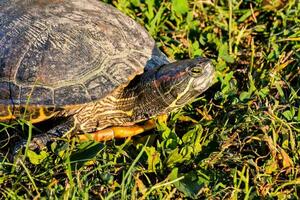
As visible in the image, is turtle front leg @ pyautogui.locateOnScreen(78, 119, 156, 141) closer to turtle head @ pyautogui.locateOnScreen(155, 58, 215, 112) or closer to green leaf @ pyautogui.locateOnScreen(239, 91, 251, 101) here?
turtle head @ pyautogui.locateOnScreen(155, 58, 215, 112)

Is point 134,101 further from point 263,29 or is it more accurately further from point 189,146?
point 263,29

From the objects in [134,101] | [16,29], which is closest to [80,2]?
[16,29]

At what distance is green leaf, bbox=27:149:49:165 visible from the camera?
13.0 ft

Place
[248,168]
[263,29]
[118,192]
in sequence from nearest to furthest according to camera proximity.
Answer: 1. [118,192]
2. [248,168]
3. [263,29]

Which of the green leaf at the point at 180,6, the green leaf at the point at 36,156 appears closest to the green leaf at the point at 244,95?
the green leaf at the point at 180,6

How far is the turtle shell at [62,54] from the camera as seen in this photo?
4141 mm

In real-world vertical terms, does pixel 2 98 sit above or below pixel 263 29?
below

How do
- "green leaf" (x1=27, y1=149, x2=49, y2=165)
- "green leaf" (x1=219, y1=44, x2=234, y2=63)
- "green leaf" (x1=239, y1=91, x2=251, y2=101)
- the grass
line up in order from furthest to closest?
"green leaf" (x1=219, y1=44, x2=234, y2=63) < "green leaf" (x1=239, y1=91, x2=251, y2=101) < "green leaf" (x1=27, y1=149, x2=49, y2=165) < the grass

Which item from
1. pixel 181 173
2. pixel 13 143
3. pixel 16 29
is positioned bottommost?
pixel 13 143

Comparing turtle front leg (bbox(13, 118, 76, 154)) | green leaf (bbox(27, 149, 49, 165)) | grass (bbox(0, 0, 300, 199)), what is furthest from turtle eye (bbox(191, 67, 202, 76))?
green leaf (bbox(27, 149, 49, 165))

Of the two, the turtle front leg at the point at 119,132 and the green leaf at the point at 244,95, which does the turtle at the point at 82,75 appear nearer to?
the turtle front leg at the point at 119,132

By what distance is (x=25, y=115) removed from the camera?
4.16 m

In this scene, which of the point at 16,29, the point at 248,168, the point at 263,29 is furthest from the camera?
the point at 263,29

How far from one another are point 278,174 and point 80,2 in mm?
1881
